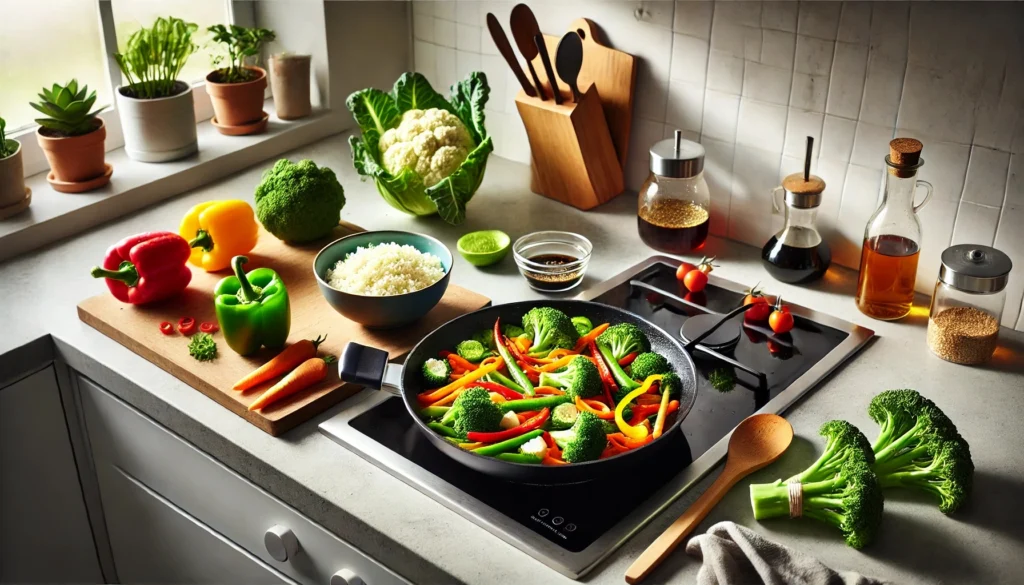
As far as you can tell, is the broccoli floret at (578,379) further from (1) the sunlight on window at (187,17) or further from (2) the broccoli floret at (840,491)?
(1) the sunlight on window at (187,17)

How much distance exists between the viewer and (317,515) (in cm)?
136

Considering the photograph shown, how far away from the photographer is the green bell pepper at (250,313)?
1570 millimetres

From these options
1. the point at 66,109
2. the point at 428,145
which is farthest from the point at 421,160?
the point at 66,109

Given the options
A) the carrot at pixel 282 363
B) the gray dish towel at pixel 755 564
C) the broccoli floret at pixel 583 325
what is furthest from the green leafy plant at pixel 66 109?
the gray dish towel at pixel 755 564

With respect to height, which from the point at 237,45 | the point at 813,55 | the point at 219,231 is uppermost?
the point at 813,55

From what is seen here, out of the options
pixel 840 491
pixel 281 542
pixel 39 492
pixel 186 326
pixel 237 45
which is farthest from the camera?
pixel 237 45

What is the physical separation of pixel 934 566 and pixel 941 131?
0.76 m

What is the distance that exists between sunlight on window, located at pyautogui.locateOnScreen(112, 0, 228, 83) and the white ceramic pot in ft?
0.54

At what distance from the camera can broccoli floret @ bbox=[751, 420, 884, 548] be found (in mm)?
1195

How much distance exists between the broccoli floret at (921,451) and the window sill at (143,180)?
155cm

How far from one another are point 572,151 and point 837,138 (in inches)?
21.0

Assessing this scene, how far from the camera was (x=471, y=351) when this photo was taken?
155cm

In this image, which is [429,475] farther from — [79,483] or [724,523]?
[79,483]

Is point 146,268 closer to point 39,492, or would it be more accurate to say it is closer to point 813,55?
point 39,492
